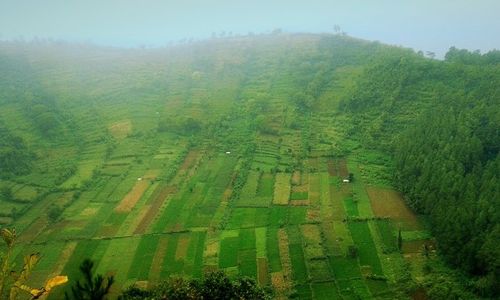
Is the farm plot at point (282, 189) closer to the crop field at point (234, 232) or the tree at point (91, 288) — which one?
the crop field at point (234, 232)

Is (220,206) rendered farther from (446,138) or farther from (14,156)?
(14,156)

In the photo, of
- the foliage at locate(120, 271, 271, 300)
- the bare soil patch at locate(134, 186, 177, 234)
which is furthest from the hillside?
the foliage at locate(120, 271, 271, 300)

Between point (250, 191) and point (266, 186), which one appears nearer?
point (250, 191)

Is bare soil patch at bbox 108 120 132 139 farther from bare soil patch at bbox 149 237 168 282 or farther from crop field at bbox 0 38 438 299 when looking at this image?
bare soil patch at bbox 149 237 168 282

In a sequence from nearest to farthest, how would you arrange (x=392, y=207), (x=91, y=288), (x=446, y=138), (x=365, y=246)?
1. (x=91, y=288)
2. (x=365, y=246)
3. (x=392, y=207)
4. (x=446, y=138)

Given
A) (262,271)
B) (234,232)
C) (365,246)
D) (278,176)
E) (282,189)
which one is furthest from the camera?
(278,176)

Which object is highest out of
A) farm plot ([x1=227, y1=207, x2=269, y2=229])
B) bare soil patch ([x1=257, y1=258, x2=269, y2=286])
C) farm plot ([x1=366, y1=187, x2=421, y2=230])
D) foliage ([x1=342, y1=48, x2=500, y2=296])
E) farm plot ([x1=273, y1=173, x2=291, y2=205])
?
foliage ([x1=342, y1=48, x2=500, y2=296])

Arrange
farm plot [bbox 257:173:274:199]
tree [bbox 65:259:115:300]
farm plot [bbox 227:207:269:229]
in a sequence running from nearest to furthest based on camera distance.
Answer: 1. tree [bbox 65:259:115:300]
2. farm plot [bbox 227:207:269:229]
3. farm plot [bbox 257:173:274:199]

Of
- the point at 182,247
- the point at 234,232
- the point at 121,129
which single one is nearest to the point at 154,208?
the point at 182,247

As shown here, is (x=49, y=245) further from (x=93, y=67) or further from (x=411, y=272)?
(x=93, y=67)
